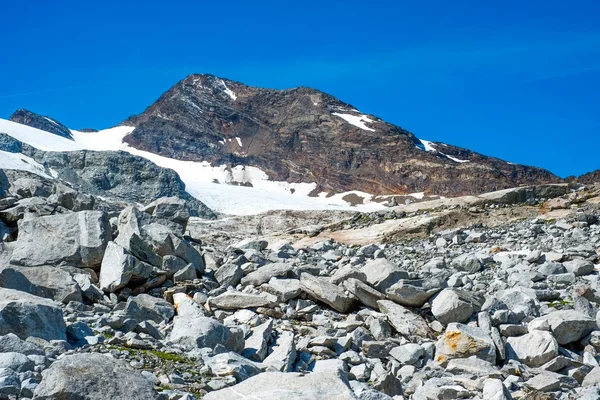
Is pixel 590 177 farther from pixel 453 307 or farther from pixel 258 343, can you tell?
pixel 258 343

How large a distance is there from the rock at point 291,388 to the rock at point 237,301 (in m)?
6.22

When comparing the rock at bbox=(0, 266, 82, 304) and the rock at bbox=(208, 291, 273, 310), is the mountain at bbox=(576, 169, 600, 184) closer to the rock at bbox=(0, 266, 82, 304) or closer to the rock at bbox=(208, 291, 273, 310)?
the rock at bbox=(208, 291, 273, 310)

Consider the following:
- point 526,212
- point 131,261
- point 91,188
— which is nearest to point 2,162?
point 91,188

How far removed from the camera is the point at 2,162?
10875cm

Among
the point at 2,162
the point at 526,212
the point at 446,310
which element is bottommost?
the point at 446,310

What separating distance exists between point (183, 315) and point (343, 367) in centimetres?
377

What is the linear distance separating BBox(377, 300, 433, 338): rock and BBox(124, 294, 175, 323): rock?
4.12 metres

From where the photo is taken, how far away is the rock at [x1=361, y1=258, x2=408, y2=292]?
14.0 metres

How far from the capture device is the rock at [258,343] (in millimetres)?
10562

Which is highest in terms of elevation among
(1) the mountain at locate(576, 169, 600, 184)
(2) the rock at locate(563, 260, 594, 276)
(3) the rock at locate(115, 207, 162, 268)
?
(1) the mountain at locate(576, 169, 600, 184)

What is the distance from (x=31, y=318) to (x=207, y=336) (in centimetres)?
258

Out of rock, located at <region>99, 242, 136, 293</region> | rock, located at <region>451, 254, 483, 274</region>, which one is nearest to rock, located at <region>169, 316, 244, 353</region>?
rock, located at <region>99, 242, 136, 293</region>

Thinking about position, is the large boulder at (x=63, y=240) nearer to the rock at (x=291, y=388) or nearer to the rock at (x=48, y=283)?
the rock at (x=48, y=283)

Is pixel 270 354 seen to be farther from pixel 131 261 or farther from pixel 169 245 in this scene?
pixel 169 245
